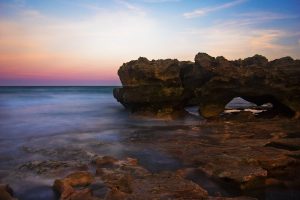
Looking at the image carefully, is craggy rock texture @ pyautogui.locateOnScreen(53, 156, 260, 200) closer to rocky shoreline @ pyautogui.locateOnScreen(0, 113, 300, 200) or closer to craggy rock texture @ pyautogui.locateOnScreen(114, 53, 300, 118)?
rocky shoreline @ pyautogui.locateOnScreen(0, 113, 300, 200)

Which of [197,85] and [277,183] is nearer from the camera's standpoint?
[277,183]

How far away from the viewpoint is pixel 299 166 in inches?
369

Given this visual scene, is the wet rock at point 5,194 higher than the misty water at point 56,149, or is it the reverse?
the wet rock at point 5,194

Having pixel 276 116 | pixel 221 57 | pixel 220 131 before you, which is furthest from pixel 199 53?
pixel 220 131

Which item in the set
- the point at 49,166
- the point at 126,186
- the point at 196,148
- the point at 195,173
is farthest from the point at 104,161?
the point at 196,148

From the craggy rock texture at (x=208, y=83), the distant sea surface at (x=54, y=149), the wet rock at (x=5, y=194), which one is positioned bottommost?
the distant sea surface at (x=54, y=149)

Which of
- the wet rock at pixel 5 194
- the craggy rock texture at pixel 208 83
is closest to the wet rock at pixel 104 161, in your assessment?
the wet rock at pixel 5 194

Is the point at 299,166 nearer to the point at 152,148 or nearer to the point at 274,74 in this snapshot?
the point at 152,148

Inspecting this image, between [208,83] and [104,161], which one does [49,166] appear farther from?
[208,83]

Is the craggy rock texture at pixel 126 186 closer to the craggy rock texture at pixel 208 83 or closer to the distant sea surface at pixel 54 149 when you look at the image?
the distant sea surface at pixel 54 149

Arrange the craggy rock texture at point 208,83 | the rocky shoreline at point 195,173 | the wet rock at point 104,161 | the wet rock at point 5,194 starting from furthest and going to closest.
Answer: the craggy rock texture at point 208,83, the wet rock at point 104,161, the rocky shoreline at point 195,173, the wet rock at point 5,194

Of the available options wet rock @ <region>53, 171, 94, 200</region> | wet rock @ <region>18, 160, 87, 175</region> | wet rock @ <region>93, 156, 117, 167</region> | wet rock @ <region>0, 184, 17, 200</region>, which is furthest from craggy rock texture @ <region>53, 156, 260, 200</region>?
wet rock @ <region>0, 184, 17, 200</region>

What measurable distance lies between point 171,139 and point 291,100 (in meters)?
10.3

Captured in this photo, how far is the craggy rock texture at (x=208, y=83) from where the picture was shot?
20219 mm
